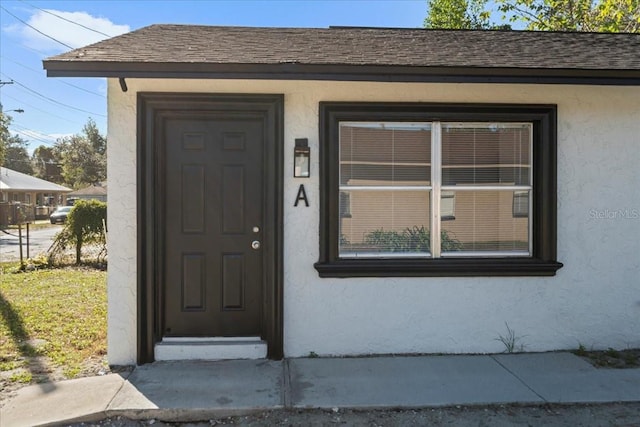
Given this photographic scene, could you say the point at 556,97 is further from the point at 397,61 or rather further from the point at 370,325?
the point at 370,325

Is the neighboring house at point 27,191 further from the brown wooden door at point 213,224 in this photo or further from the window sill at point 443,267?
the window sill at point 443,267

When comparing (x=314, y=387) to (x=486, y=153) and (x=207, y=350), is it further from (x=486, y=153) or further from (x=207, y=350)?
(x=486, y=153)

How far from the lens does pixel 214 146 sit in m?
4.48

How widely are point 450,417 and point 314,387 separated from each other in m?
1.11

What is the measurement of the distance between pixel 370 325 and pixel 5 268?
9.79m

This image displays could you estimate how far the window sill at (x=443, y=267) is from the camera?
4512 mm

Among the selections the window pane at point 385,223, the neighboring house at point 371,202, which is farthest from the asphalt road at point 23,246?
the window pane at point 385,223

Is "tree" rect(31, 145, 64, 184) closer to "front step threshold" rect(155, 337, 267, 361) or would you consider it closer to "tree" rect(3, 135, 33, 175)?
"tree" rect(3, 135, 33, 175)

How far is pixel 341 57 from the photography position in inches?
173

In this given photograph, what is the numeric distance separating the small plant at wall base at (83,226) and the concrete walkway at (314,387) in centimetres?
716

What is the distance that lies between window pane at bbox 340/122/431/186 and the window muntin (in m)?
0.01

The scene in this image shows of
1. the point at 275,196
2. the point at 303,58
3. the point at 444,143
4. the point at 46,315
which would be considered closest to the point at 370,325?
the point at 275,196

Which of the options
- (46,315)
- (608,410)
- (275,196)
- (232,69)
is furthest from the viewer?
(46,315)

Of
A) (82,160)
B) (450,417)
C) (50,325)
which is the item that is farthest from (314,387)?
(82,160)
